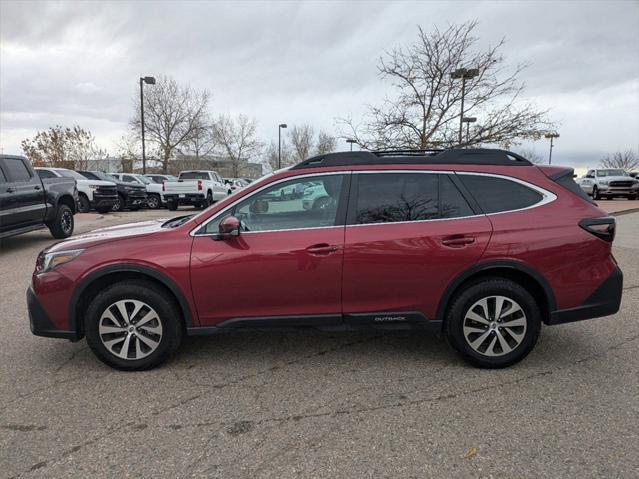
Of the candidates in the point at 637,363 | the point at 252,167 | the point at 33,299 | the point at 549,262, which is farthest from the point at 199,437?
the point at 252,167

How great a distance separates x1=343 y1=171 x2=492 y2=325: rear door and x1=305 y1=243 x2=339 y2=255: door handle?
10cm

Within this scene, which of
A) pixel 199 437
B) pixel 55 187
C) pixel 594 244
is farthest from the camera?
pixel 55 187

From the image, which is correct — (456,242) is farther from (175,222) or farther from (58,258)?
(58,258)

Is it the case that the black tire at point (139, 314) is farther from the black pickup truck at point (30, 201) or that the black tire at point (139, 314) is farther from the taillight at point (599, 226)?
the black pickup truck at point (30, 201)

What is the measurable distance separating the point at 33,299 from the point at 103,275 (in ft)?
2.10

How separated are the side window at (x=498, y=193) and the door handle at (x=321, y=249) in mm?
1192

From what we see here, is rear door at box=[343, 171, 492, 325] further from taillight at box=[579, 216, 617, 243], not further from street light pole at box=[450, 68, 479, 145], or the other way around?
street light pole at box=[450, 68, 479, 145]

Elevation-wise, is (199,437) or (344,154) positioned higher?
(344,154)

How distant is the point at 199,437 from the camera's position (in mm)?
2623

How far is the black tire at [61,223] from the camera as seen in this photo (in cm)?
962

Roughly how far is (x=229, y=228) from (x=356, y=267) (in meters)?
0.98

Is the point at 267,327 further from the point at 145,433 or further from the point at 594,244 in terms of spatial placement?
the point at 594,244

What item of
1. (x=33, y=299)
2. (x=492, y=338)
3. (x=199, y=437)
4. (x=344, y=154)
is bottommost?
(x=199, y=437)

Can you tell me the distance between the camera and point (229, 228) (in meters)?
3.22
